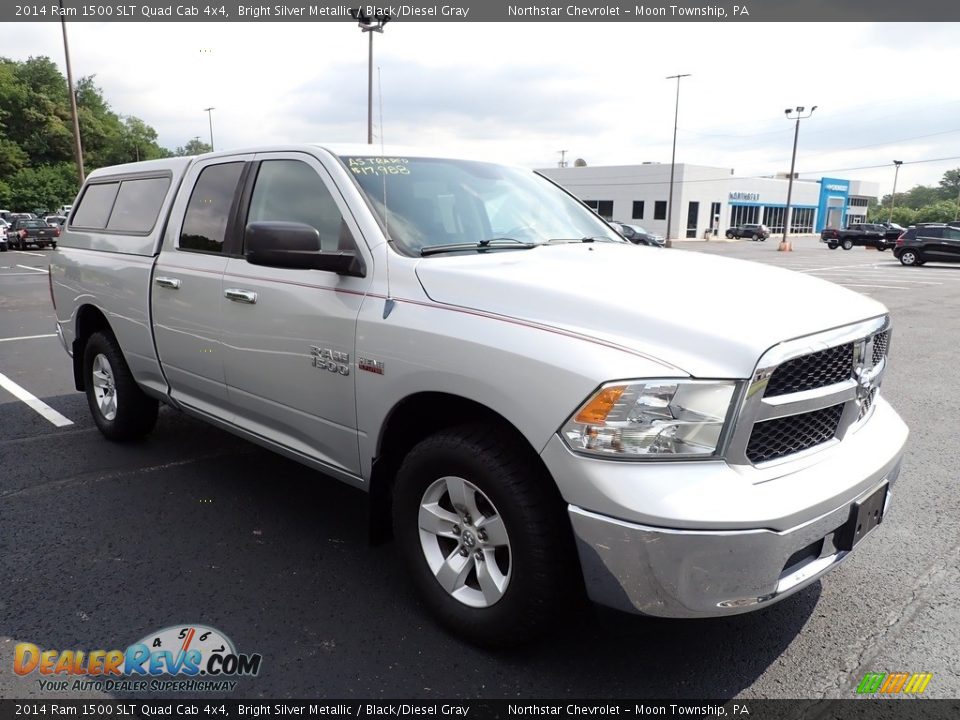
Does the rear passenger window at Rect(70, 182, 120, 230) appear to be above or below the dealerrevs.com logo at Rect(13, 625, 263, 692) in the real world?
above

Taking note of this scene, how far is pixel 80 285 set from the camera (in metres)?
5.22

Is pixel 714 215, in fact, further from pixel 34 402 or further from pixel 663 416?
pixel 663 416

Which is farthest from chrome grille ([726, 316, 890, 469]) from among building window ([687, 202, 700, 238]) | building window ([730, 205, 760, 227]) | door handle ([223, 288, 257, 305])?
building window ([730, 205, 760, 227])

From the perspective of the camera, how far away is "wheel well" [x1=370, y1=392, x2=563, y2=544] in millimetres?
2754

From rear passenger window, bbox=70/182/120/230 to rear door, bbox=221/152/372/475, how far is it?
2.00 metres

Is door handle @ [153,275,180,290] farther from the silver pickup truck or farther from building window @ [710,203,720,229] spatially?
building window @ [710,203,720,229]

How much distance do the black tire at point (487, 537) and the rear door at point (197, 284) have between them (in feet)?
5.30

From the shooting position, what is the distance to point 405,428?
3010 mm

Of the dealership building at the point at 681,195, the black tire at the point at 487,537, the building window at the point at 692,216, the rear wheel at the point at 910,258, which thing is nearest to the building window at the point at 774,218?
the dealership building at the point at 681,195

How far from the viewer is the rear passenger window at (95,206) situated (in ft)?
17.0

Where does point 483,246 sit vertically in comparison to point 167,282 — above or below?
above

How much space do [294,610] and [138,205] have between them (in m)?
3.12

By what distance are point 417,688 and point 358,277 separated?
5.41 ft

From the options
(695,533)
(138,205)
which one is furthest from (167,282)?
(695,533)
